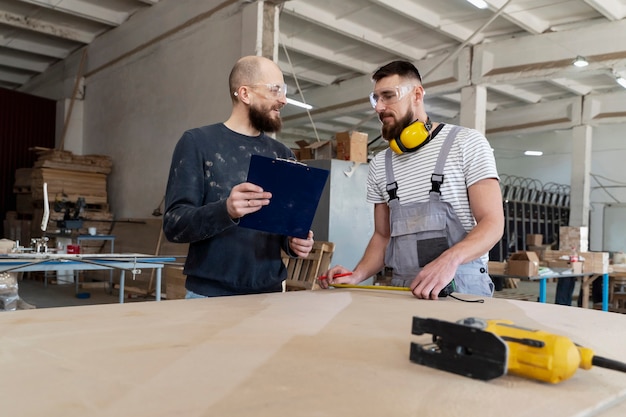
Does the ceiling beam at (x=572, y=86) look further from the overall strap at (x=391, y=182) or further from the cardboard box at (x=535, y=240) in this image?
the overall strap at (x=391, y=182)

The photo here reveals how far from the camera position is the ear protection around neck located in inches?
87.3

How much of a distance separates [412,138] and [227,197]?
800 mm

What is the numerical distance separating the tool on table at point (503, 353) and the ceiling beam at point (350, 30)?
6.86 m

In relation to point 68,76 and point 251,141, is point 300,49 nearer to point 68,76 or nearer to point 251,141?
point 68,76

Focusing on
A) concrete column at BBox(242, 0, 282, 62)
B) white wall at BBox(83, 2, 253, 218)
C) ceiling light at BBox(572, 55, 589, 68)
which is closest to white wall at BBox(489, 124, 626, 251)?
ceiling light at BBox(572, 55, 589, 68)

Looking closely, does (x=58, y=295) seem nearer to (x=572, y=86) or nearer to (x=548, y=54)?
(x=548, y=54)

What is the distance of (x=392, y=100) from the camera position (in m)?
2.32

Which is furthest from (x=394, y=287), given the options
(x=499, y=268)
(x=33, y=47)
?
(x=33, y=47)

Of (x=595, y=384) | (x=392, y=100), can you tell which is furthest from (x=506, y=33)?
(x=595, y=384)

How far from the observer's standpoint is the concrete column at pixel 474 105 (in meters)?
8.74

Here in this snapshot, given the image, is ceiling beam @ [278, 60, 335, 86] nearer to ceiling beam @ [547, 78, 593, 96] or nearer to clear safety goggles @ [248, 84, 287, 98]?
ceiling beam @ [547, 78, 593, 96]

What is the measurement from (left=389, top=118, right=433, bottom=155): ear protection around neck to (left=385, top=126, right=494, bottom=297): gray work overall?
9cm

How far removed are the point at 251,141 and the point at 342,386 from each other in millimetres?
1472

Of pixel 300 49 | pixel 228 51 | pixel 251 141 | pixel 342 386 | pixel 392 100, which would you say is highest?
pixel 300 49
